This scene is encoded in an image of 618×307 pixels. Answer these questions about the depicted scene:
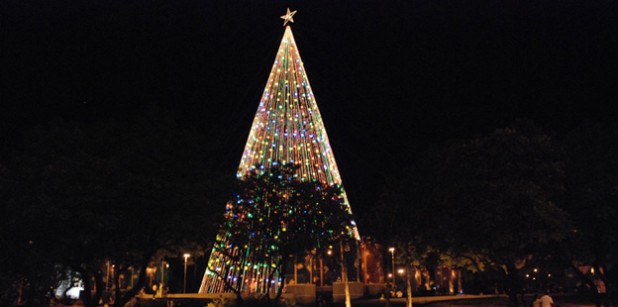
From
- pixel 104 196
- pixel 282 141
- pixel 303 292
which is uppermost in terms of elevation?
pixel 282 141

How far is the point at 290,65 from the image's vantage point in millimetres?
37250

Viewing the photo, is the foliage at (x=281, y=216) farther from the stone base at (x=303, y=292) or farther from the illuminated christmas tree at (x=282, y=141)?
the stone base at (x=303, y=292)

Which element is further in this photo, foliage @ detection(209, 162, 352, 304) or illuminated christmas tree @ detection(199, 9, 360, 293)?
illuminated christmas tree @ detection(199, 9, 360, 293)

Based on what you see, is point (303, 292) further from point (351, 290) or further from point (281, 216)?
point (281, 216)

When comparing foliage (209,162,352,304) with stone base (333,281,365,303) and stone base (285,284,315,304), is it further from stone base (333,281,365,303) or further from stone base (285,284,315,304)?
stone base (333,281,365,303)

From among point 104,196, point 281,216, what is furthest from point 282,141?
point 104,196

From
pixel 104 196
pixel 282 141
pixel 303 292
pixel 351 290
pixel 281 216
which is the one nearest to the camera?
pixel 104 196

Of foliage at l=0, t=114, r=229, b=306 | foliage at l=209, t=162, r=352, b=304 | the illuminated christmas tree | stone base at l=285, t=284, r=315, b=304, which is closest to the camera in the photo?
foliage at l=0, t=114, r=229, b=306

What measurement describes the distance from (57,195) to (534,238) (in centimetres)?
2265

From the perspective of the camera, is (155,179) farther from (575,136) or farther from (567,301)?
(567,301)

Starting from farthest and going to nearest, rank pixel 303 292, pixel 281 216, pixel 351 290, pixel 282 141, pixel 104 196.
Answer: pixel 351 290
pixel 303 292
pixel 282 141
pixel 281 216
pixel 104 196

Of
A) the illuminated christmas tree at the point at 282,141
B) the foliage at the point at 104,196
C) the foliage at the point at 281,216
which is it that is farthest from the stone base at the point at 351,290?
the foliage at the point at 104,196

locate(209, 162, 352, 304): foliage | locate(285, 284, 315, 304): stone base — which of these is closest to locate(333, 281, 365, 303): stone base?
locate(285, 284, 315, 304): stone base

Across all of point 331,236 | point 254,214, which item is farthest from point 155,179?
point 331,236
